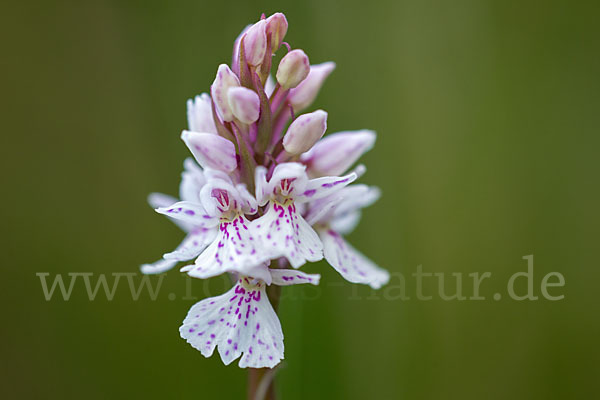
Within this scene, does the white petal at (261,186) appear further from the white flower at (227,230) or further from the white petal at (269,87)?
the white petal at (269,87)

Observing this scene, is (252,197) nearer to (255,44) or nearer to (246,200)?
(246,200)

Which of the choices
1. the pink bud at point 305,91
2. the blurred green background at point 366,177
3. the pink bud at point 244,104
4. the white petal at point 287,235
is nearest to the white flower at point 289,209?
the white petal at point 287,235

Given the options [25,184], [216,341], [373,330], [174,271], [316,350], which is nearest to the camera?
[216,341]

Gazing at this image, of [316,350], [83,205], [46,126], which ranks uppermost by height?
[46,126]

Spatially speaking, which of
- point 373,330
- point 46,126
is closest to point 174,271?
point 373,330

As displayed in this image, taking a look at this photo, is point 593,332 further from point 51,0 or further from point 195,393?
point 51,0

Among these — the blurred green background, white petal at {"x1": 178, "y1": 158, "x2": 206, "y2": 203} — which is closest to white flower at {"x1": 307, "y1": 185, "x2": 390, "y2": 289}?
white petal at {"x1": 178, "y1": 158, "x2": 206, "y2": 203}

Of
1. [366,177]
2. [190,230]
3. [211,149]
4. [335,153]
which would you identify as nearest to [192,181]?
[190,230]
